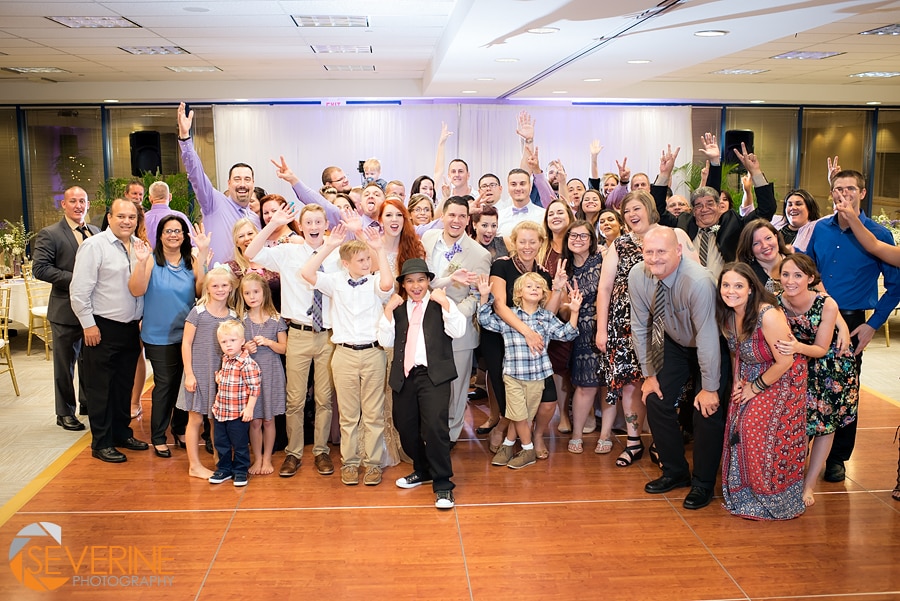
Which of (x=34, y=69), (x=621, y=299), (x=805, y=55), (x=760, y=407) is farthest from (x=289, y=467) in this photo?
(x=34, y=69)

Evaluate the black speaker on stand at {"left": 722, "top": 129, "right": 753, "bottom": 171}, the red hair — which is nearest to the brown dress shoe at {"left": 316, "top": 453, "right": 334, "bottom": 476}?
the red hair

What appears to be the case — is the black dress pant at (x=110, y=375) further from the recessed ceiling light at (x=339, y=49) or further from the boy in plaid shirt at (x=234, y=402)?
the recessed ceiling light at (x=339, y=49)

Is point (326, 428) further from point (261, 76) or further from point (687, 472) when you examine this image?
point (261, 76)

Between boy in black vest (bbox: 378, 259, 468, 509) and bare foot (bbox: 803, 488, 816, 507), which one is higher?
boy in black vest (bbox: 378, 259, 468, 509)

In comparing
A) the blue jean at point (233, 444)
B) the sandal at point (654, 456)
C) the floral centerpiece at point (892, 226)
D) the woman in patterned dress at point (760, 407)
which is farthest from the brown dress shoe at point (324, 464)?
the floral centerpiece at point (892, 226)

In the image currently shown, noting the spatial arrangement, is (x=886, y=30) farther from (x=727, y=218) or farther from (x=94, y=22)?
(x=94, y=22)

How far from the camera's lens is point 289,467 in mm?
4969

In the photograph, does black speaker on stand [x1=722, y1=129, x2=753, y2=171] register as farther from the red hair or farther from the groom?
the red hair

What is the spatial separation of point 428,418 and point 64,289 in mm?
2953

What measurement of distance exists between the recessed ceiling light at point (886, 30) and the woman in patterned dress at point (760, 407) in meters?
4.43

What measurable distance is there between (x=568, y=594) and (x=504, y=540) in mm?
574

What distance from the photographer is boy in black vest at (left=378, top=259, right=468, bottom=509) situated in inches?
179

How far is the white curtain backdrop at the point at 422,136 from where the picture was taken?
13305 millimetres

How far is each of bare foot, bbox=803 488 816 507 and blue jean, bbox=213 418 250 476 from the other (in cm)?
325
